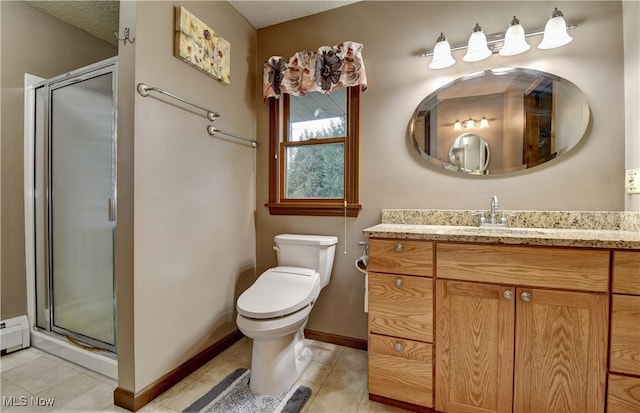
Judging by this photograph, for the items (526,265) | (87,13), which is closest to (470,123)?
(526,265)

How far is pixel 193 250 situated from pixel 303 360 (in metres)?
0.97

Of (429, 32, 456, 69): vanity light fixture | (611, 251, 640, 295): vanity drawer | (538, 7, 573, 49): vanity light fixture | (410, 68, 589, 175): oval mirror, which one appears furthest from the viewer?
(429, 32, 456, 69): vanity light fixture

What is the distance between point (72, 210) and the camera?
5.88 feet

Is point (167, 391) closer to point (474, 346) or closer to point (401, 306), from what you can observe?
point (401, 306)

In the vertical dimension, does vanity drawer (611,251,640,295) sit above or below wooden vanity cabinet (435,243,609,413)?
above

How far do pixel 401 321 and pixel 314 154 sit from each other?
4.23 feet

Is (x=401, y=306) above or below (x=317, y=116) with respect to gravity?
below

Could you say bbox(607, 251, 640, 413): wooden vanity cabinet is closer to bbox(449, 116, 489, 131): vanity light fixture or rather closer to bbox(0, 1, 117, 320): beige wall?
bbox(449, 116, 489, 131): vanity light fixture

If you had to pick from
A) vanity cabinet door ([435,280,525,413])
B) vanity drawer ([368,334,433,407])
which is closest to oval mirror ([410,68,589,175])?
vanity cabinet door ([435,280,525,413])

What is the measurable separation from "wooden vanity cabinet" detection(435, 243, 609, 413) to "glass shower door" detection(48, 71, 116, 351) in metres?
1.93

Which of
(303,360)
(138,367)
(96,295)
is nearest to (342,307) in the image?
(303,360)

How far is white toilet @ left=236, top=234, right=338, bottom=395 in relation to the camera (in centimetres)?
130

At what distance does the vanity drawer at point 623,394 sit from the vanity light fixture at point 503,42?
1.52 m

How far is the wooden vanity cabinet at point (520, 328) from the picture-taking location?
0.99 meters
